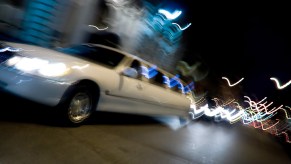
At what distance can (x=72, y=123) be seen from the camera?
5.54 metres

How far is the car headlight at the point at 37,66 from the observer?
4.81 metres

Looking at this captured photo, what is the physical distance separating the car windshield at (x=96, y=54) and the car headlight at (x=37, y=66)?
115 centimetres

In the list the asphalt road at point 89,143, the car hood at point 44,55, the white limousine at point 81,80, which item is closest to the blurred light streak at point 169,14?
the white limousine at point 81,80

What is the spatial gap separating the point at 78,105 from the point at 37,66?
3.61 ft

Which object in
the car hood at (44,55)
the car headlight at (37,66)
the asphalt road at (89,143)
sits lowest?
the asphalt road at (89,143)

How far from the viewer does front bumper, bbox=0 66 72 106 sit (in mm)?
4742

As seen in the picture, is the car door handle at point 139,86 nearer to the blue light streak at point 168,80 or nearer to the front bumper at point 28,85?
the blue light streak at point 168,80

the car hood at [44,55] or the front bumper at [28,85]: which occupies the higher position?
the car hood at [44,55]

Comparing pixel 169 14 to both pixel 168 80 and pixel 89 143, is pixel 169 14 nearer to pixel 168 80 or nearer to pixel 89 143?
pixel 168 80

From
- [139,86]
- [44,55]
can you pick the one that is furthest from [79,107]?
[139,86]

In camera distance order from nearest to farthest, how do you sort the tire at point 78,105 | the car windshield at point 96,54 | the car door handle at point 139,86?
1. the tire at point 78,105
2. the car windshield at point 96,54
3. the car door handle at point 139,86

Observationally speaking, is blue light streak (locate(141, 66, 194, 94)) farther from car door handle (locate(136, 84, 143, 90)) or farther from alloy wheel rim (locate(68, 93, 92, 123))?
alloy wheel rim (locate(68, 93, 92, 123))

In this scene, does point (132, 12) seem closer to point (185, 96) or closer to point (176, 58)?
point (185, 96)

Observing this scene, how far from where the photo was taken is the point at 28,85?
475 centimetres
